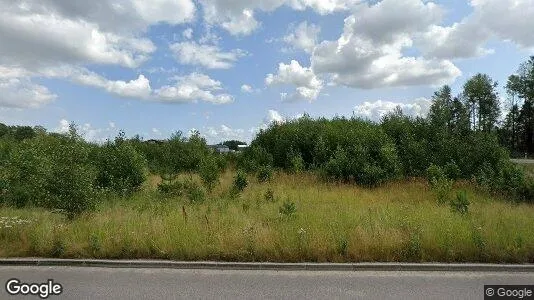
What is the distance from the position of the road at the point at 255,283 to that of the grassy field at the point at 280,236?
1.92 feet

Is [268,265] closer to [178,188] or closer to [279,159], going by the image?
[178,188]

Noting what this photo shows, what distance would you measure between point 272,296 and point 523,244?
515cm

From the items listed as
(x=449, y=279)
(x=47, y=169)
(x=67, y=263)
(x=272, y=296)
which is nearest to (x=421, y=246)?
(x=449, y=279)

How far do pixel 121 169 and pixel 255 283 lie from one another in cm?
1136

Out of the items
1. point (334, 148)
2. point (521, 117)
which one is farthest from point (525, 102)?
point (334, 148)

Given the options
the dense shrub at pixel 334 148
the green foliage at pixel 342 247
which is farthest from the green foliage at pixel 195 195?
the dense shrub at pixel 334 148

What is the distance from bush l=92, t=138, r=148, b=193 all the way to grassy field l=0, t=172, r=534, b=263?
493cm

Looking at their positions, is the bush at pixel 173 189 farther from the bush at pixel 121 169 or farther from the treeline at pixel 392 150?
the treeline at pixel 392 150

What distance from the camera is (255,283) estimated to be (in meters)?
6.49

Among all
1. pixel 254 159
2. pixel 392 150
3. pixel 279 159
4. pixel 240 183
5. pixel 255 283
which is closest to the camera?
pixel 255 283

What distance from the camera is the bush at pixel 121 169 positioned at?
1579 centimetres

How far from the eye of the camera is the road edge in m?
7.11

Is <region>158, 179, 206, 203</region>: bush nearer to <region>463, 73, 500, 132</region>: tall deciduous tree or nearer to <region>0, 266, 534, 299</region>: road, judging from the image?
<region>0, 266, 534, 299</region>: road

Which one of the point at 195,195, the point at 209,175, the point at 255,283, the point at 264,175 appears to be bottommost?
the point at 255,283
